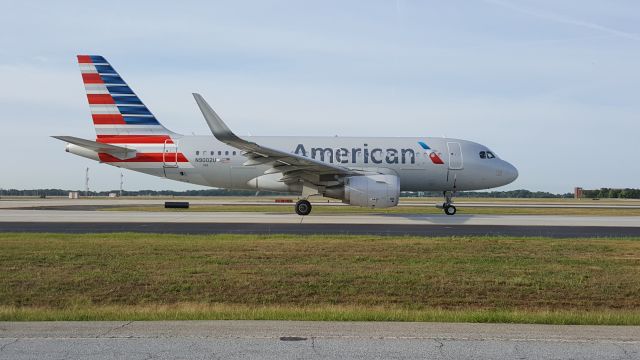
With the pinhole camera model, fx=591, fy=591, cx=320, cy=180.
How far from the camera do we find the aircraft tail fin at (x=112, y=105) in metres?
30.8

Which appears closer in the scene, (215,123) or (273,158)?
(215,123)

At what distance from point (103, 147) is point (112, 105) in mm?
2831

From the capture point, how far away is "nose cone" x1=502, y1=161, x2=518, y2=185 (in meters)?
32.0

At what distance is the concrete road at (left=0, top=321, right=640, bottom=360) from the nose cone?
2555cm

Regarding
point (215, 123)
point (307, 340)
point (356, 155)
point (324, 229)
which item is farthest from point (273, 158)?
→ point (307, 340)

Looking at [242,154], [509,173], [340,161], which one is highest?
[242,154]

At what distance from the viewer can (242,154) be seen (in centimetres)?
2938

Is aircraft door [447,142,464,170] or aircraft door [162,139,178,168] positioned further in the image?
aircraft door [447,142,464,170]

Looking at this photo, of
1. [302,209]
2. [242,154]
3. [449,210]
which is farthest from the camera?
[449,210]

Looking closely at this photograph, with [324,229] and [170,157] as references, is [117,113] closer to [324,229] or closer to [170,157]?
[170,157]

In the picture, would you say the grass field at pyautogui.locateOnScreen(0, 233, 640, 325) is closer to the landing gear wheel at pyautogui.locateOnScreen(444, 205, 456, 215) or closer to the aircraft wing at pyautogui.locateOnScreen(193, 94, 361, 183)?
the aircraft wing at pyautogui.locateOnScreen(193, 94, 361, 183)

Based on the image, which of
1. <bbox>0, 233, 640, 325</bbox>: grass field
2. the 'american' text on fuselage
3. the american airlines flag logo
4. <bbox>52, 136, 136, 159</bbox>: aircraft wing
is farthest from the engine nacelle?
<bbox>52, 136, 136, 159</bbox>: aircraft wing

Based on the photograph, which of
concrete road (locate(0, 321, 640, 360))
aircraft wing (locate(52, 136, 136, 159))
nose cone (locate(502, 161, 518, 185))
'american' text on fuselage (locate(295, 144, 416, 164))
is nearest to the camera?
concrete road (locate(0, 321, 640, 360))

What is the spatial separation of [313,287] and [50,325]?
5.55 meters
